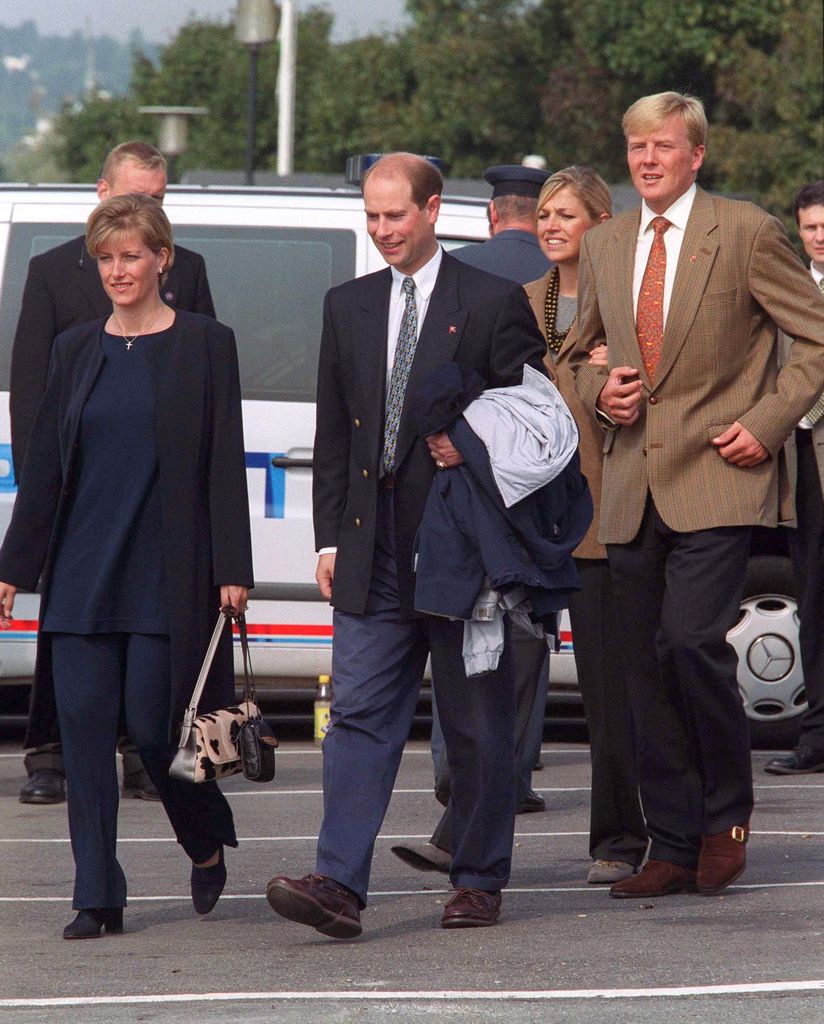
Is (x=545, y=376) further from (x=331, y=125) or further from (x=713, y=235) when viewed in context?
(x=331, y=125)

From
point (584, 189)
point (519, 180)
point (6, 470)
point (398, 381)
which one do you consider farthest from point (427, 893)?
point (6, 470)

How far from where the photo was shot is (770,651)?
8906 millimetres

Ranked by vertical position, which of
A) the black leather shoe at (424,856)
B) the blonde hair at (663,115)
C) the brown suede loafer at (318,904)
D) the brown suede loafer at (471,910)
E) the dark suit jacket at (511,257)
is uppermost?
the blonde hair at (663,115)

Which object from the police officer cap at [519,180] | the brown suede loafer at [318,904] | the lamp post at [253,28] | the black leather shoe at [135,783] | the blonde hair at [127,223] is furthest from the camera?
the lamp post at [253,28]

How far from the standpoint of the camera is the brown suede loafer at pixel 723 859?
5.89 m

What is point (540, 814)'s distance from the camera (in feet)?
25.0

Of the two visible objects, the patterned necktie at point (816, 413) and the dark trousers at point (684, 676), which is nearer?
the dark trousers at point (684, 676)

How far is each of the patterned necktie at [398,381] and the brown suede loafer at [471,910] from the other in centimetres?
109

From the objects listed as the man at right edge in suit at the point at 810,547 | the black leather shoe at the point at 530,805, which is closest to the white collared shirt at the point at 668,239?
the black leather shoe at the point at 530,805

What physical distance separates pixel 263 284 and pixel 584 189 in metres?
2.27

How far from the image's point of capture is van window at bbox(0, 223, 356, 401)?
28.9 ft

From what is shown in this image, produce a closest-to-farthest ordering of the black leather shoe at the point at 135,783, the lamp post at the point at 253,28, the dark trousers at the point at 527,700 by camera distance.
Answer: the dark trousers at the point at 527,700 < the black leather shoe at the point at 135,783 < the lamp post at the point at 253,28

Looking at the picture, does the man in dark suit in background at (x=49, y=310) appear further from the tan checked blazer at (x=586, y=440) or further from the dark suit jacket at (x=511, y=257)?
the tan checked blazer at (x=586, y=440)

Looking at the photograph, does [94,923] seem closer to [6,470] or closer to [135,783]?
[135,783]
